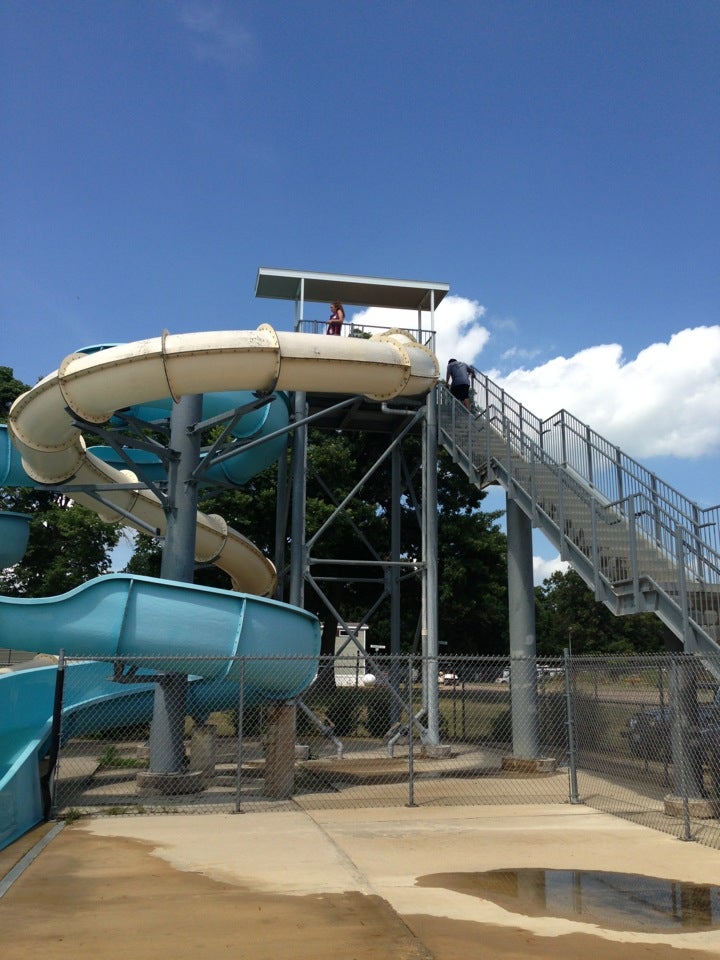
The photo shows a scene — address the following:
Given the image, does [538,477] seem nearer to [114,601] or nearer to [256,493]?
[114,601]

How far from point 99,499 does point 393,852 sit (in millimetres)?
9373

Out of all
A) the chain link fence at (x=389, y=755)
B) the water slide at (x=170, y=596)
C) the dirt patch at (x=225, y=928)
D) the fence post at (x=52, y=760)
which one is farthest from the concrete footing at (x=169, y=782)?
the dirt patch at (x=225, y=928)

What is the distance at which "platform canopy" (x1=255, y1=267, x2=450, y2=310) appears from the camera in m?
19.2

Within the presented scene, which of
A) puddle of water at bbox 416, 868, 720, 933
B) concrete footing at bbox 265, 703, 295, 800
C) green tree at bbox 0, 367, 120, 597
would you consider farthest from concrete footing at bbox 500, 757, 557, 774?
green tree at bbox 0, 367, 120, 597

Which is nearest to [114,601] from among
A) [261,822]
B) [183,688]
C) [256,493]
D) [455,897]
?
[183,688]

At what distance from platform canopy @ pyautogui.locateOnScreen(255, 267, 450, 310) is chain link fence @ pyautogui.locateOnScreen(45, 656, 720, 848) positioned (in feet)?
28.9

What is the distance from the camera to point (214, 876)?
24.2 ft

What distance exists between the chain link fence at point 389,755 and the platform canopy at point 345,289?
8.82 metres

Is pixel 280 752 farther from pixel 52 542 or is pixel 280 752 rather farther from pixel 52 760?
pixel 52 542

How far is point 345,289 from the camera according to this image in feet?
64.7

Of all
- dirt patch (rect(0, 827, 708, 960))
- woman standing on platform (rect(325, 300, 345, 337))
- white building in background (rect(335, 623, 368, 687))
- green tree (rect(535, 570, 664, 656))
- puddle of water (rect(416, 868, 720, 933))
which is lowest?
puddle of water (rect(416, 868, 720, 933))

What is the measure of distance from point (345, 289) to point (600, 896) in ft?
49.9

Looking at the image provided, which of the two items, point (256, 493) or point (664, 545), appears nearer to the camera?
point (664, 545)

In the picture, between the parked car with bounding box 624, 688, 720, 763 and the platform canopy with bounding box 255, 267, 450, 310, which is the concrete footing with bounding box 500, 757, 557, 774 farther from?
the platform canopy with bounding box 255, 267, 450, 310
